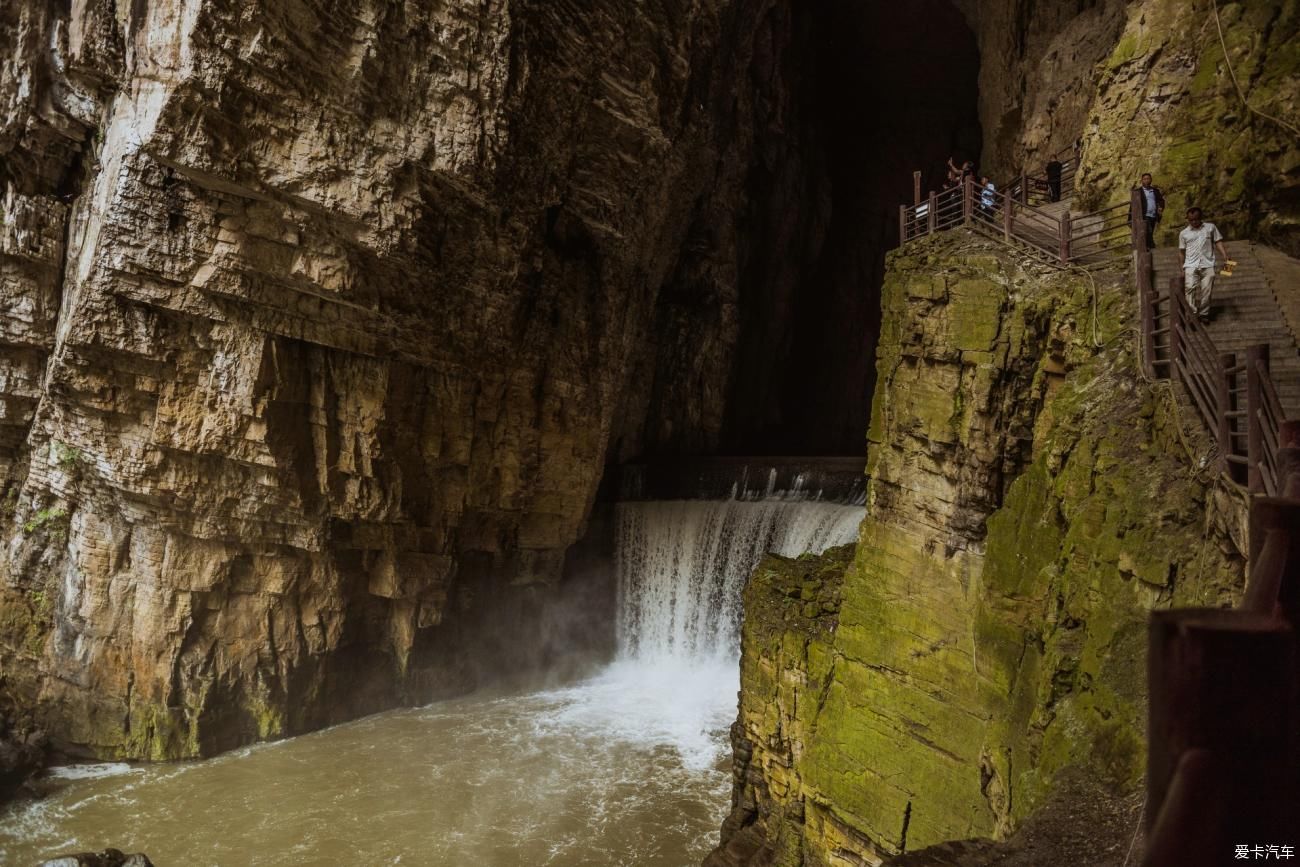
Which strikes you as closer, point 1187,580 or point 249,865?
point 1187,580

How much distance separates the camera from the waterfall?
15125 mm

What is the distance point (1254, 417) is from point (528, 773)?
12.0m

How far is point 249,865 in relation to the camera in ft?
33.4

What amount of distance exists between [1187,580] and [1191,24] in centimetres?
867

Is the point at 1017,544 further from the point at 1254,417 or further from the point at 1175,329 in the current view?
the point at 1254,417

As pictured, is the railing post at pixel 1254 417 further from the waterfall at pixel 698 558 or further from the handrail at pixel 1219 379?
the waterfall at pixel 698 558

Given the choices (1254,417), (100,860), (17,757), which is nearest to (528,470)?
(100,860)

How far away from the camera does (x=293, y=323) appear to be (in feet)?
40.7

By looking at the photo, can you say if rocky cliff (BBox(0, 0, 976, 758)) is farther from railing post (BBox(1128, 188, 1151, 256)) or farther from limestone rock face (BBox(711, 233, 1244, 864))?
railing post (BBox(1128, 188, 1151, 256))

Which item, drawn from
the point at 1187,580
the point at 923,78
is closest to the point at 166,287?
the point at 1187,580

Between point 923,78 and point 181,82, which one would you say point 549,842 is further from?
point 923,78

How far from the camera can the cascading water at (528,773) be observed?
420 inches

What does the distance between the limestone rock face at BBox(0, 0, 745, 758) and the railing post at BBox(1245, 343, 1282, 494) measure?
34.8ft

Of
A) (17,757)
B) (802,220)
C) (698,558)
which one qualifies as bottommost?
(17,757)
